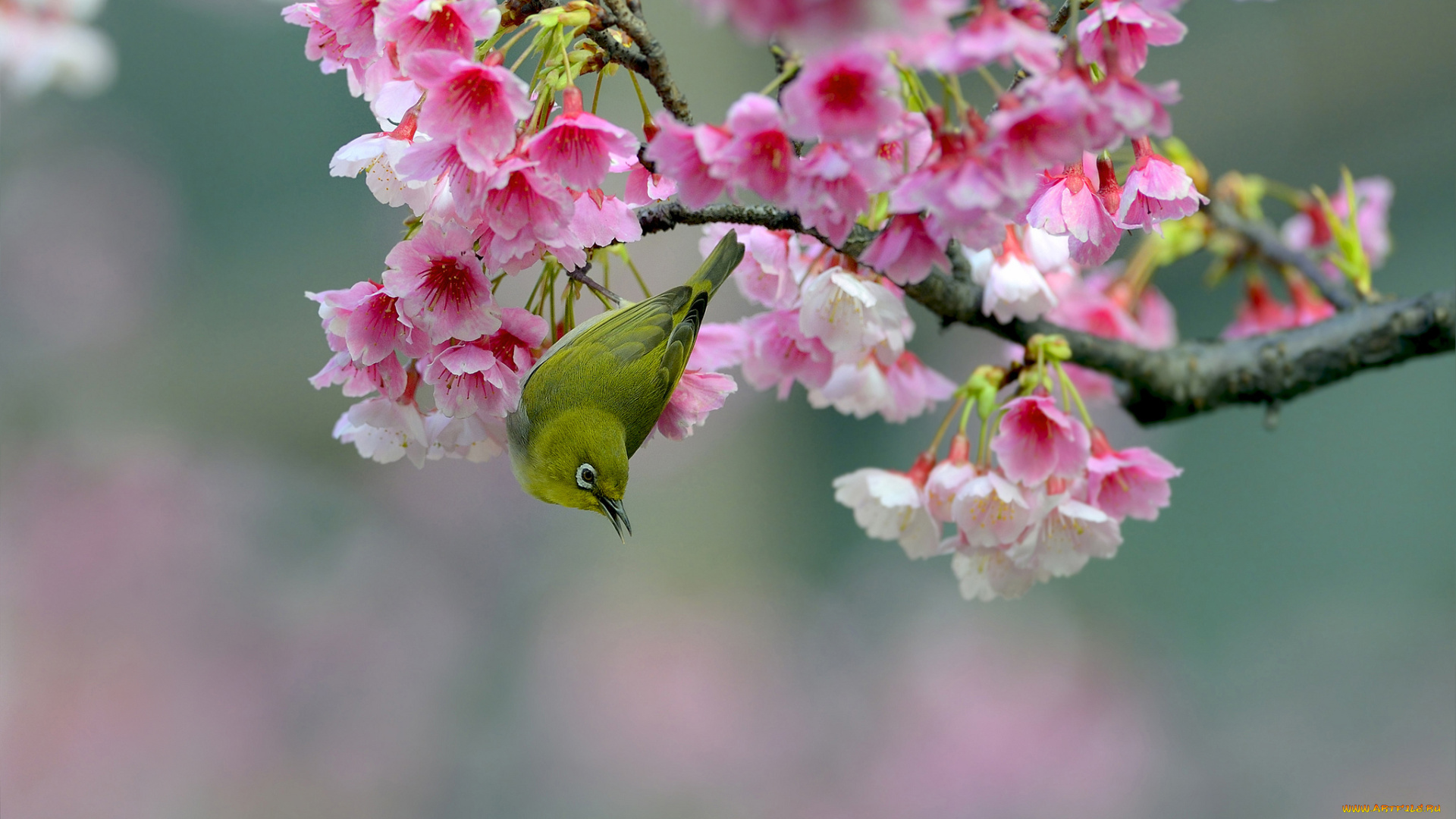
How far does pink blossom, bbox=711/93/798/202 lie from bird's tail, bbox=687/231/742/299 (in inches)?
13.4

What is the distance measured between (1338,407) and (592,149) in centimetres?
242

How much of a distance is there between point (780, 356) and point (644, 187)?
186 mm

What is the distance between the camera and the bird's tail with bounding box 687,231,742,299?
750mm

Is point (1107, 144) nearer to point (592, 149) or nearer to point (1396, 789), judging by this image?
point (592, 149)

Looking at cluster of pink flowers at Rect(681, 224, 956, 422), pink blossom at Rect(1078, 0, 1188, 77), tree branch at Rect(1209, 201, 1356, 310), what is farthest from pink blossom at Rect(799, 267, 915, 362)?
tree branch at Rect(1209, 201, 1356, 310)

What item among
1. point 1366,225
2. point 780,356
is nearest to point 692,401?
point 780,356

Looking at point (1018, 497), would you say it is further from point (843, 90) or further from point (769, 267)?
point (843, 90)

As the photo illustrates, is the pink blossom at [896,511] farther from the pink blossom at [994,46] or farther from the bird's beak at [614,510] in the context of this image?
the pink blossom at [994,46]

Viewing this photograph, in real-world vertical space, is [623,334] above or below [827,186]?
above

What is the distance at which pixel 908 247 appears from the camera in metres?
0.46

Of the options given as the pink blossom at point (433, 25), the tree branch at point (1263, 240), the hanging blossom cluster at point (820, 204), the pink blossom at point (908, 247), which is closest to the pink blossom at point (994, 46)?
the hanging blossom cluster at point (820, 204)

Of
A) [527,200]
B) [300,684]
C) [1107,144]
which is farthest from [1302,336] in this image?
[300,684]

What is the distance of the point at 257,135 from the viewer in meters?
2.78

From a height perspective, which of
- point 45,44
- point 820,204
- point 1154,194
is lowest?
point 820,204
